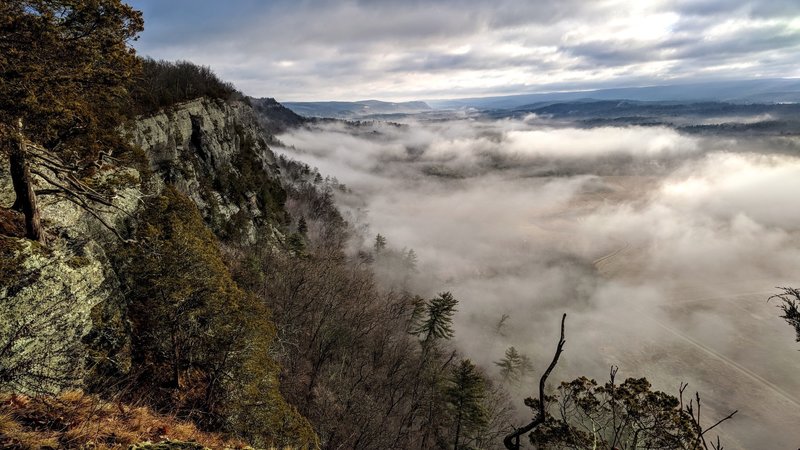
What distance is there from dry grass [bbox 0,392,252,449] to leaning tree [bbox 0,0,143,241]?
225 inches

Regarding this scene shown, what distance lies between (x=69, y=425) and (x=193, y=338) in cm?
919

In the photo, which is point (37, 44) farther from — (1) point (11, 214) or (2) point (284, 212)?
(2) point (284, 212)

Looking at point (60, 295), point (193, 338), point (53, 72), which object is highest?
point (53, 72)

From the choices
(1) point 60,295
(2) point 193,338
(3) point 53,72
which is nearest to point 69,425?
(1) point 60,295

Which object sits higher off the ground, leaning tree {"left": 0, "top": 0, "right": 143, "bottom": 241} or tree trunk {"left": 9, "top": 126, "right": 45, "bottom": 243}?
leaning tree {"left": 0, "top": 0, "right": 143, "bottom": 241}

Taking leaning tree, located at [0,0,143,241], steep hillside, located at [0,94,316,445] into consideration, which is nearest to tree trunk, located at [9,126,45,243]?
leaning tree, located at [0,0,143,241]

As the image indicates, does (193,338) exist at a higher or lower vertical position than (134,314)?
lower

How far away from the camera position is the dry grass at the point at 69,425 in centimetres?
636

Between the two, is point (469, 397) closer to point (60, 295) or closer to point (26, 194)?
point (60, 295)

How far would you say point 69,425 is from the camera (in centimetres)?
728

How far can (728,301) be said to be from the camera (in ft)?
395

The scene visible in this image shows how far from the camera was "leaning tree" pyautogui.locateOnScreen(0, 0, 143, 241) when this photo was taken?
26.3ft

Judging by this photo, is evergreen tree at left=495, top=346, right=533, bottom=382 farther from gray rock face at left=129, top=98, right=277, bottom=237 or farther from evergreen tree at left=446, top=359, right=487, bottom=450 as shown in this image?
gray rock face at left=129, top=98, right=277, bottom=237

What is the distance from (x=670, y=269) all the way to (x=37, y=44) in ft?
621
